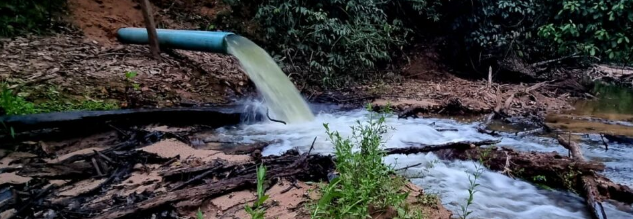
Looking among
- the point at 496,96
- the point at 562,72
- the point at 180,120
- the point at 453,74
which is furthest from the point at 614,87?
the point at 180,120

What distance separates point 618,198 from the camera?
314 cm

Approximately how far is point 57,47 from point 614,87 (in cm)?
1259

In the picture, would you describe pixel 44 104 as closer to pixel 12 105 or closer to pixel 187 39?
pixel 12 105

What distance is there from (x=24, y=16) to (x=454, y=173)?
280 inches

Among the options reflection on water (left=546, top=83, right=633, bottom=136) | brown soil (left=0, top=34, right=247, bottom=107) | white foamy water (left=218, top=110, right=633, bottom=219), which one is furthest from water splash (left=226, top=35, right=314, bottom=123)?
reflection on water (left=546, top=83, right=633, bottom=136)

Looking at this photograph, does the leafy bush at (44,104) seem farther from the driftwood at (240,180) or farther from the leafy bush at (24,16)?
the driftwood at (240,180)

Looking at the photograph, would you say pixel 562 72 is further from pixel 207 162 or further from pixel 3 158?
pixel 3 158

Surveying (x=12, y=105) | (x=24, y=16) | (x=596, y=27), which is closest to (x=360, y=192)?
(x=12, y=105)

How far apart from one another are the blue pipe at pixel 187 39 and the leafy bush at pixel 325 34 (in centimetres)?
204

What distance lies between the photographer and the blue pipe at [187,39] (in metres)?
5.85

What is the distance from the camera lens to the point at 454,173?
368cm

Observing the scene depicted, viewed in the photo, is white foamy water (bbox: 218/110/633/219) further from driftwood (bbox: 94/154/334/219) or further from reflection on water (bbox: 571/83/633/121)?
reflection on water (bbox: 571/83/633/121)

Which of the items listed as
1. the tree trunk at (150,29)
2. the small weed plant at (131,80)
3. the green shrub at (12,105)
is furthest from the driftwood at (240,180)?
the tree trunk at (150,29)

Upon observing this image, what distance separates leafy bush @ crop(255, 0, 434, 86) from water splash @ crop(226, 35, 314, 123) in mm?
1176
